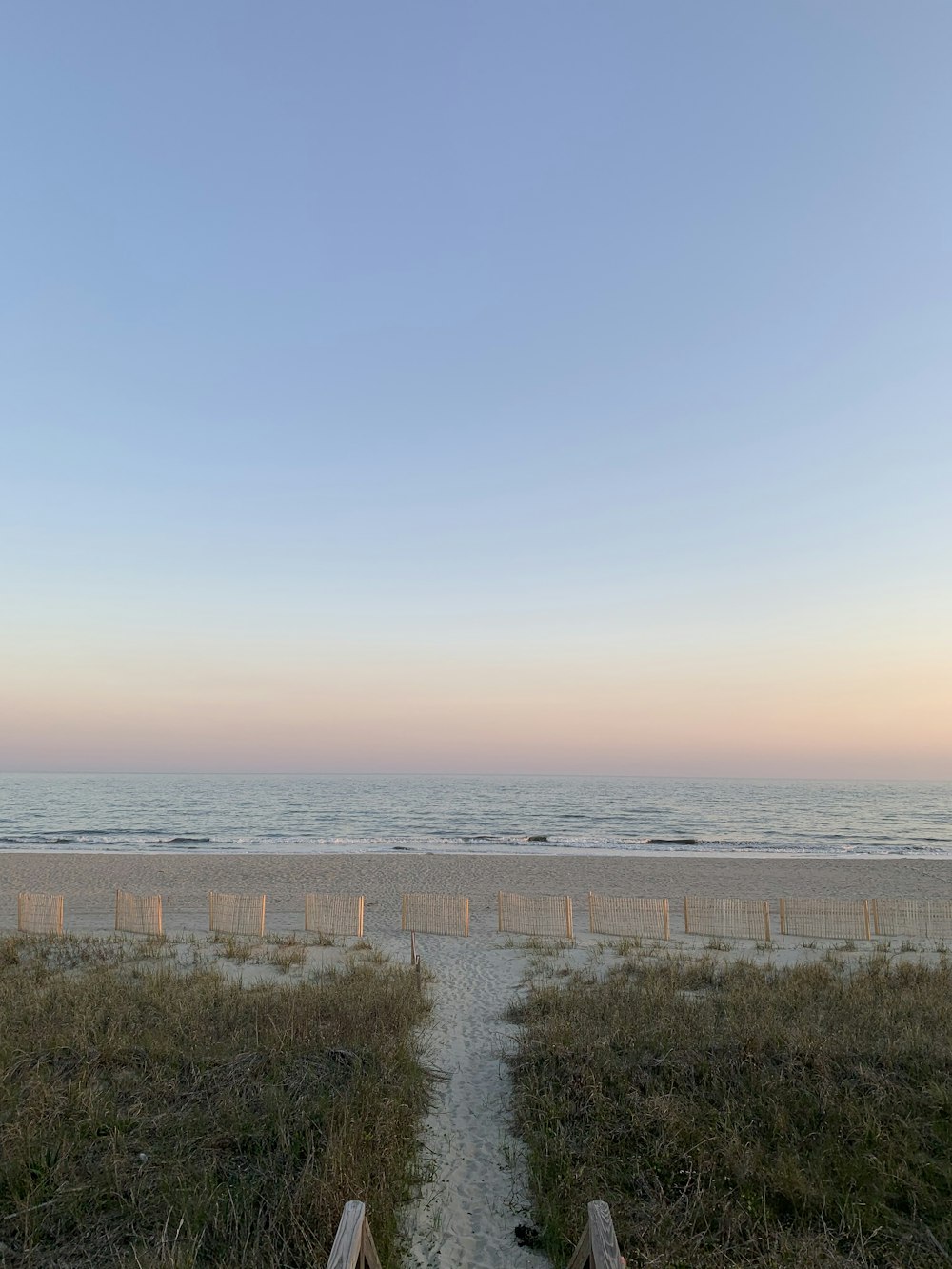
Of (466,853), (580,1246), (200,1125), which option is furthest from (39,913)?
(466,853)

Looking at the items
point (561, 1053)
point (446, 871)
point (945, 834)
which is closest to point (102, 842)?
point (446, 871)

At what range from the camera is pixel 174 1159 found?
5496mm

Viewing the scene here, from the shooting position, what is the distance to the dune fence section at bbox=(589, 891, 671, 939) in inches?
693

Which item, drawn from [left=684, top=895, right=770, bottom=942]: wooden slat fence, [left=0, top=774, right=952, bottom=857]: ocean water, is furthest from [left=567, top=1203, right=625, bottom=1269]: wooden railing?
[left=0, top=774, right=952, bottom=857]: ocean water

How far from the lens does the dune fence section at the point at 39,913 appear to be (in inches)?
687

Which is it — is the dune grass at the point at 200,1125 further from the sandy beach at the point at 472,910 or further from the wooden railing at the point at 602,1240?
the wooden railing at the point at 602,1240

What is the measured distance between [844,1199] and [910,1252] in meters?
0.56

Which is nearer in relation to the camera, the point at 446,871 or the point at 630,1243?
the point at 630,1243

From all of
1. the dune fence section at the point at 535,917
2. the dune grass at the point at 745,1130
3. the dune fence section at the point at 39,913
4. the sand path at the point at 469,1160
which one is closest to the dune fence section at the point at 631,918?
the dune fence section at the point at 535,917

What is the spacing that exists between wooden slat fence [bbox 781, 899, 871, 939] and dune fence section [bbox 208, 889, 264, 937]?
13031 millimetres

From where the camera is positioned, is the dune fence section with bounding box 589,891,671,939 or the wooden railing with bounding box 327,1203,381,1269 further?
the dune fence section with bounding box 589,891,671,939

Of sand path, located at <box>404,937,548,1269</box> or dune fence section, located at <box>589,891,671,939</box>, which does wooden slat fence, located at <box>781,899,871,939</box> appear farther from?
sand path, located at <box>404,937,548,1269</box>

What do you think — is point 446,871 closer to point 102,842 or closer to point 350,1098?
point 102,842

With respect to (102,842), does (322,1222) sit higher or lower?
higher
